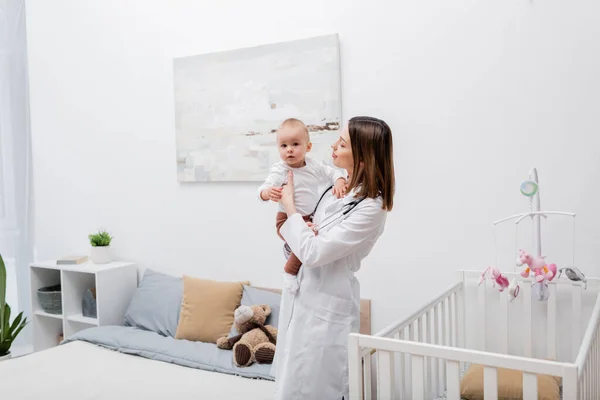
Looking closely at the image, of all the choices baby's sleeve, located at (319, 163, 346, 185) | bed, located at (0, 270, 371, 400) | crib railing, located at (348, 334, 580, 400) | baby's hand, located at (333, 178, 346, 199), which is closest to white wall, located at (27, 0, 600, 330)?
bed, located at (0, 270, 371, 400)

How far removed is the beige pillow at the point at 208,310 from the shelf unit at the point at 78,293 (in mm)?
499

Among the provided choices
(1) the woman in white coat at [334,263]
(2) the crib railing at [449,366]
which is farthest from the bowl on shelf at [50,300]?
(2) the crib railing at [449,366]

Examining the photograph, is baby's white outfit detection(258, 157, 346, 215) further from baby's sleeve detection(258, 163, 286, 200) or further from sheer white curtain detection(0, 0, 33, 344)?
sheer white curtain detection(0, 0, 33, 344)

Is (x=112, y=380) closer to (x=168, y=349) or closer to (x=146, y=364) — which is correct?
(x=146, y=364)

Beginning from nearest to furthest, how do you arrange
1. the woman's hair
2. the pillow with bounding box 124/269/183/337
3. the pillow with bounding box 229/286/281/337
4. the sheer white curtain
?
the woman's hair → the pillow with bounding box 229/286/281/337 → the pillow with bounding box 124/269/183/337 → the sheer white curtain

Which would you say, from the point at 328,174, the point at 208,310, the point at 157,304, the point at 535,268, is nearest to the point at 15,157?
the point at 157,304

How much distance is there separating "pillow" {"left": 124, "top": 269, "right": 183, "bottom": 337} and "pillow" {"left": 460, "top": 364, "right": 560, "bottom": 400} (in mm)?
1515

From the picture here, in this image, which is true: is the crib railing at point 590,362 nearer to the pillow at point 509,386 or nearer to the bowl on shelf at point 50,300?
the pillow at point 509,386

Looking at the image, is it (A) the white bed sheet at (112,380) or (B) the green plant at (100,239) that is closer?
(A) the white bed sheet at (112,380)

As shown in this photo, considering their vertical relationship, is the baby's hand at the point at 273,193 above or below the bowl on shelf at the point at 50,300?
above

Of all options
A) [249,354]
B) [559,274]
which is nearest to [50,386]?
[249,354]

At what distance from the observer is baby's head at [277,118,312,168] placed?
1.80m

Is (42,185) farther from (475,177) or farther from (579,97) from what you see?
(579,97)

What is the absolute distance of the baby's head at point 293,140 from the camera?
180cm
